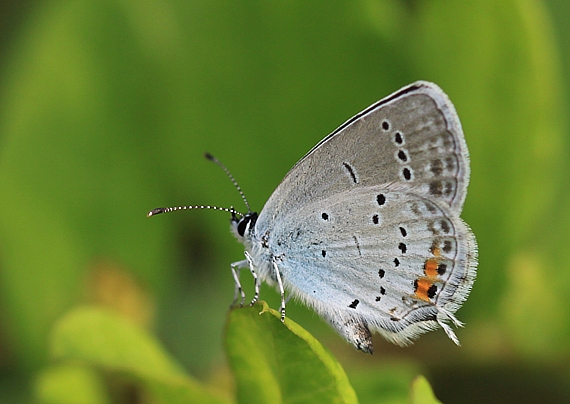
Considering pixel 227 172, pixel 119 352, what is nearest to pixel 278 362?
pixel 119 352

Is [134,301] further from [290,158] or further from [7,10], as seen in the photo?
[7,10]

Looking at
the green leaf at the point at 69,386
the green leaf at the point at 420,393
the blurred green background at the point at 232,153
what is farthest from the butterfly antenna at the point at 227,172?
the green leaf at the point at 420,393

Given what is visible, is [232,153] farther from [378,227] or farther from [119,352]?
[119,352]

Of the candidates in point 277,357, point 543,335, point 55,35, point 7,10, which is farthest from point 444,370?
point 7,10

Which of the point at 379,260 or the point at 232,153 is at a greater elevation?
the point at 232,153

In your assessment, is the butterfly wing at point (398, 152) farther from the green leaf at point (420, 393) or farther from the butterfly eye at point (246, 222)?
the green leaf at point (420, 393)

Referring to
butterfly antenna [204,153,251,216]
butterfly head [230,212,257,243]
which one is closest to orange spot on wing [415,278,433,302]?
butterfly head [230,212,257,243]

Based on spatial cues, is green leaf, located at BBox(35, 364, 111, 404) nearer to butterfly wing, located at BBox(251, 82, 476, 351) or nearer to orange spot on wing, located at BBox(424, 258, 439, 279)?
butterfly wing, located at BBox(251, 82, 476, 351)
